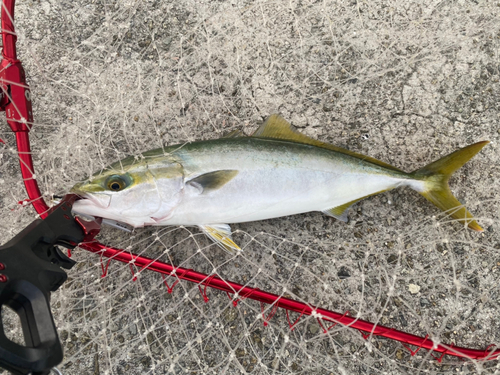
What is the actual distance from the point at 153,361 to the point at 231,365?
0.54m

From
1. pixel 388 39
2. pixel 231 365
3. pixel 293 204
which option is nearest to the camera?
pixel 293 204

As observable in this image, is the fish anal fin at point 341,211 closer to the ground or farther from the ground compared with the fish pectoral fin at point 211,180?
closer to the ground

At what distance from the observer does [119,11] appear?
2635mm

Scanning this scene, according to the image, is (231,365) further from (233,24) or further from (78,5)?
(78,5)

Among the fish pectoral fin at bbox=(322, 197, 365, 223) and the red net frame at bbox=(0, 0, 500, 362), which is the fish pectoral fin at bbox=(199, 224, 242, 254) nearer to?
the red net frame at bbox=(0, 0, 500, 362)

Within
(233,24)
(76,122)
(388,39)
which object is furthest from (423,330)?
(76,122)

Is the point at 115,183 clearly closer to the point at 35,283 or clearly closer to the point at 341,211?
the point at 35,283

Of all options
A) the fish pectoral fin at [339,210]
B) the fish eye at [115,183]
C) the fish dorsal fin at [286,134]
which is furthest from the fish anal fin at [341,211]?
the fish eye at [115,183]

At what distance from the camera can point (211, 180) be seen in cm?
205

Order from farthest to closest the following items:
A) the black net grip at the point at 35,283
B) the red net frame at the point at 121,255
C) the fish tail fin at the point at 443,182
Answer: the fish tail fin at the point at 443,182, the red net frame at the point at 121,255, the black net grip at the point at 35,283

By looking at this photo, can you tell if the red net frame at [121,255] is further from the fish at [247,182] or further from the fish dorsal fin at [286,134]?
the fish dorsal fin at [286,134]

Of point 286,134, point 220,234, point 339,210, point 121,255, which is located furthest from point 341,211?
point 121,255

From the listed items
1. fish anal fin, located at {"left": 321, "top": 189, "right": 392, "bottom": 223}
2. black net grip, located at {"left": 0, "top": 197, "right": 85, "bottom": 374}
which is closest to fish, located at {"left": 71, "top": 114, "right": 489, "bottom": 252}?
fish anal fin, located at {"left": 321, "top": 189, "right": 392, "bottom": 223}

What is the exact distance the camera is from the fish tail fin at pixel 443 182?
219cm
